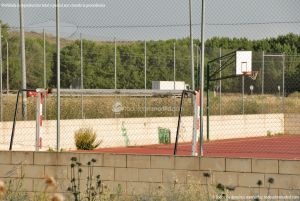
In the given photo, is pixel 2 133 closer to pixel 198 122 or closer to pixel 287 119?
pixel 198 122

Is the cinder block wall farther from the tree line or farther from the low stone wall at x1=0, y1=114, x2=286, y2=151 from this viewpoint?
the tree line

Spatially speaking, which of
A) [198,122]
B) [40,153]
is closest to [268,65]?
[198,122]

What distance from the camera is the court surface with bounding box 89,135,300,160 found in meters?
20.7

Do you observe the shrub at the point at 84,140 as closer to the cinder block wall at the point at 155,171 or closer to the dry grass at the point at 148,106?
the dry grass at the point at 148,106

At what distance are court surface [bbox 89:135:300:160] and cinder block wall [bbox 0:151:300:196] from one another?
930 cm

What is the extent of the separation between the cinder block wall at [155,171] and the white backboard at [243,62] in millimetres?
15795

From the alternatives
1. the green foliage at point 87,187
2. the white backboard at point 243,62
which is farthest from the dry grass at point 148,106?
the green foliage at point 87,187

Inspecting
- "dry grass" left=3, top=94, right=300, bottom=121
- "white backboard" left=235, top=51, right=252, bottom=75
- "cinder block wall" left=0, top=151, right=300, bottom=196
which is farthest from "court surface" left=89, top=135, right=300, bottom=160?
"cinder block wall" left=0, top=151, right=300, bottom=196

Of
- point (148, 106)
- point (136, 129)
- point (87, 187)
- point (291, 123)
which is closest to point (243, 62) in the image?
point (148, 106)

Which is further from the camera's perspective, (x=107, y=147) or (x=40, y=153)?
(x=107, y=147)

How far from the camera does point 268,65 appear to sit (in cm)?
2898

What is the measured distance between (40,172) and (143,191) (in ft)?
4.72

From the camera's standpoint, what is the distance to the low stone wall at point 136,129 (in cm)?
1920

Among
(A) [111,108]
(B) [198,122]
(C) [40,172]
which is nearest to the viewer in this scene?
(C) [40,172]
